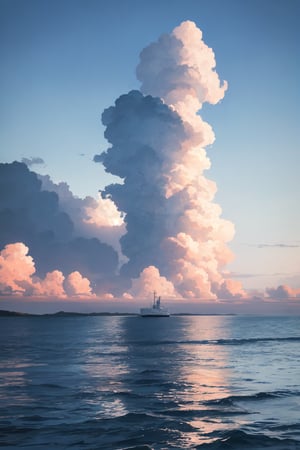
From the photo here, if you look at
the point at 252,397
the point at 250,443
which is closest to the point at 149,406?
the point at 252,397

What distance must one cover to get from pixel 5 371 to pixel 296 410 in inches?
1410

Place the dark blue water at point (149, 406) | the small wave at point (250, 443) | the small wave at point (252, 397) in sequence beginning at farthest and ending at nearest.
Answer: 1. the small wave at point (252, 397)
2. the dark blue water at point (149, 406)
3. the small wave at point (250, 443)

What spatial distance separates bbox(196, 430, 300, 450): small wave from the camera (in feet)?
84.0

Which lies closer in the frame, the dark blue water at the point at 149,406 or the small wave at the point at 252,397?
the dark blue water at the point at 149,406

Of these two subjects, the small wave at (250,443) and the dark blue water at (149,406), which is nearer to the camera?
the small wave at (250,443)

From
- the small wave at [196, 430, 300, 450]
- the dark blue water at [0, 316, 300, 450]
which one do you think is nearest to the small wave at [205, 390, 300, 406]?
the dark blue water at [0, 316, 300, 450]

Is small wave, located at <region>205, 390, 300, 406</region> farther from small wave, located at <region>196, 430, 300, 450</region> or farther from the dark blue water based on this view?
small wave, located at <region>196, 430, 300, 450</region>

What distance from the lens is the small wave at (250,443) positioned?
2561 cm

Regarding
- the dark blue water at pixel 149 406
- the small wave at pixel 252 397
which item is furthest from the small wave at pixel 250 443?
the small wave at pixel 252 397

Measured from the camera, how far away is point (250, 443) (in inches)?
1043

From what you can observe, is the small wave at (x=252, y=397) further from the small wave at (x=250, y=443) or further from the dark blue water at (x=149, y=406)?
the small wave at (x=250, y=443)

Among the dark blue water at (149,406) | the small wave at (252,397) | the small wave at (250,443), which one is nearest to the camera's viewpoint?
the small wave at (250,443)

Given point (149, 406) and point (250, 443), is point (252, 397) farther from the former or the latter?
point (250, 443)

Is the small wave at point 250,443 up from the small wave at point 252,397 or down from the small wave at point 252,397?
up
